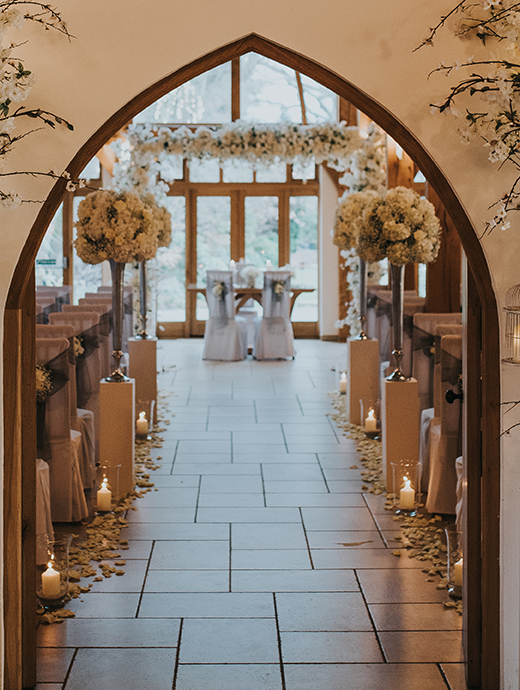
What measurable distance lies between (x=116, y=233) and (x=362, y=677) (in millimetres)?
3087

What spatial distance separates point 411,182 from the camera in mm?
8656

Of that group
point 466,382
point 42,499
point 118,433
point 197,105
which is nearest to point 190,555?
point 42,499

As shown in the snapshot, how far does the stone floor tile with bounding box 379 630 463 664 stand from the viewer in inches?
112

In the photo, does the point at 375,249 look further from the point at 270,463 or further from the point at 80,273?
the point at 80,273

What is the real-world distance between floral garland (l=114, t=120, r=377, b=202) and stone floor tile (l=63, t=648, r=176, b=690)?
6.30 m

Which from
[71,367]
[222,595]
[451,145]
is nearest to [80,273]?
[71,367]

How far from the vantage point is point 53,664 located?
2801 millimetres

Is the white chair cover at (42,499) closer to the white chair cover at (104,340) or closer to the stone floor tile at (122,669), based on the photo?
the stone floor tile at (122,669)

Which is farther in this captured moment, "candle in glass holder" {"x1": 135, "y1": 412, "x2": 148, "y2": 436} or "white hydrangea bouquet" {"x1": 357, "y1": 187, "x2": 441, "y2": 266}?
"candle in glass holder" {"x1": 135, "y1": 412, "x2": 148, "y2": 436}

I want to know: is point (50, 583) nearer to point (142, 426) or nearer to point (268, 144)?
point (142, 426)

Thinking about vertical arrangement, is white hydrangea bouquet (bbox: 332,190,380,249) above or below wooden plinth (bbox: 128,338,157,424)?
above

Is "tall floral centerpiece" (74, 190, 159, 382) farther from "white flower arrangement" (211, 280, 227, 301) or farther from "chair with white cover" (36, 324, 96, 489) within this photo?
"white flower arrangement" (211, 280, 227, 301)

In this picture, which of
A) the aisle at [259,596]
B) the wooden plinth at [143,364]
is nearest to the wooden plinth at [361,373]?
the aisle at [259,596]

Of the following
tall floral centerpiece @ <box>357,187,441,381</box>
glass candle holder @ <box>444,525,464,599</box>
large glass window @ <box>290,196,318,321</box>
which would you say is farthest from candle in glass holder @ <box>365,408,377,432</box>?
large glass window @ <box>290,196,318,321</box>
